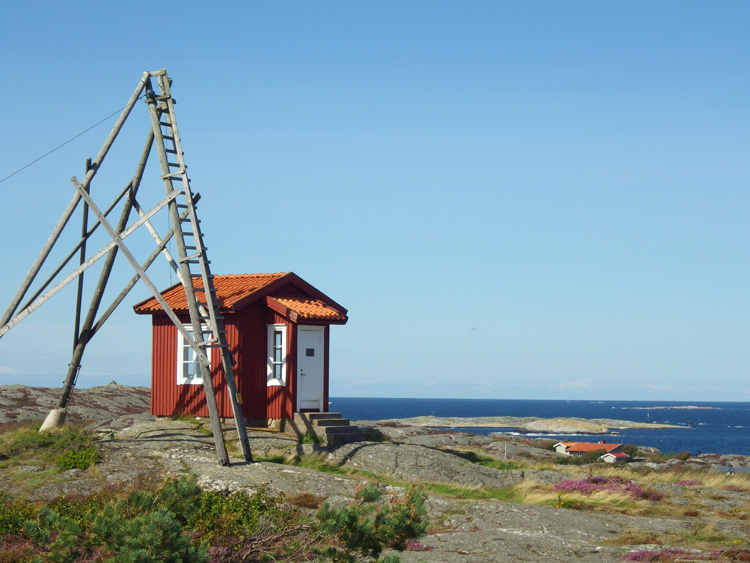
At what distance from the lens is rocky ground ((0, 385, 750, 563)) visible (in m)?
14.3

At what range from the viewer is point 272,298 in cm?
2348

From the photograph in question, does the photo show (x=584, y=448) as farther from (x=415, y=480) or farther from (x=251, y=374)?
(x=415, y=480)

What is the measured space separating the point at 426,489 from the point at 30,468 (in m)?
8.98

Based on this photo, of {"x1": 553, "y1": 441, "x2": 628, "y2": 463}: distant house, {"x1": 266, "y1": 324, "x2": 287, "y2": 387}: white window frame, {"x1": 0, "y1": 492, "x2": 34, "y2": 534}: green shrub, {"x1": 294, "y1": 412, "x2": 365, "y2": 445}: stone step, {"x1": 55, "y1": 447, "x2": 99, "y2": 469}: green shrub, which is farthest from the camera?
{"x1": 553, "y1": 441, "x2": 628, "y2": 463}: distant house

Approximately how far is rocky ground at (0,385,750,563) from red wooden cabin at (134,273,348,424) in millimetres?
1053

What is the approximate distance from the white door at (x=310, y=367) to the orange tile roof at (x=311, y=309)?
1.70ft

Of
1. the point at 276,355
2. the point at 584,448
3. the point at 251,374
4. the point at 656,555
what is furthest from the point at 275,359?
the point at 584,448

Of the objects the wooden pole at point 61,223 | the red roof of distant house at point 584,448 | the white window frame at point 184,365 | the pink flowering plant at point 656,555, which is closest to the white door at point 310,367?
the white window frame at point 184,365

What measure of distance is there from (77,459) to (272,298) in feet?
25.5

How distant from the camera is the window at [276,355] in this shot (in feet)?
75.9

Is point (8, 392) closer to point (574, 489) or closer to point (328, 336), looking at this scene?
point (328, 336)

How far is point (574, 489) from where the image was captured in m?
20.5

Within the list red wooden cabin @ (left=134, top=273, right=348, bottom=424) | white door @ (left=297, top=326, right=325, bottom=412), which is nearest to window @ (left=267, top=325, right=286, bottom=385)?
red wooden cabin @ (left=134, top=273, right=348, bottom=424)

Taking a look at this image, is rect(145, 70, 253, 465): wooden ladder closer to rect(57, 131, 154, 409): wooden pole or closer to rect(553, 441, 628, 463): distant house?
rect(57, 131, 154, 409): wooden pole
